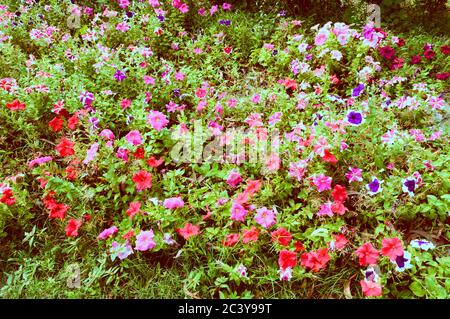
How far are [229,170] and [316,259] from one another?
95 centimetres

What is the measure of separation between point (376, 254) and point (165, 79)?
2.30 metres

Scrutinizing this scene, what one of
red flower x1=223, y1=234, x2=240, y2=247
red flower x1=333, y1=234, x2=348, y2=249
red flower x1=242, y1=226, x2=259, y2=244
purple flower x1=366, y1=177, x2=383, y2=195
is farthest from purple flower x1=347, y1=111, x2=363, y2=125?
red flower x1=223, y1=234, x2=240, y2=247

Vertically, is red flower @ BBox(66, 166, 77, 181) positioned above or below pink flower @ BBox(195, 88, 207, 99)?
below

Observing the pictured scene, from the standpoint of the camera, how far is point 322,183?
2.50 metres

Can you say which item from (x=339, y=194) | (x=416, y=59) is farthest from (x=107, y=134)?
(x=416, y=59)

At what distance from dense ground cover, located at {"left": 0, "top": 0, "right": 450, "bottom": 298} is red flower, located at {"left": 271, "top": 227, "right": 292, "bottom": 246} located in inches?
0.7

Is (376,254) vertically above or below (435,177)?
below

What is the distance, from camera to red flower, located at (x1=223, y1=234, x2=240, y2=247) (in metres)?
2.35

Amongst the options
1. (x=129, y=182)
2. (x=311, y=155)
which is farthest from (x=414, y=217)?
(x=129, y=182)

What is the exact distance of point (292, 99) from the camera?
330 cm

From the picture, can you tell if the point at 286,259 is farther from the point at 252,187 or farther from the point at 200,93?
the point at 200,93

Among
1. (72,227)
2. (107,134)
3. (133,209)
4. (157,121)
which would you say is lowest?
(72,227)

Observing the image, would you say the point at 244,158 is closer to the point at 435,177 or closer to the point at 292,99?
the point at 292,99

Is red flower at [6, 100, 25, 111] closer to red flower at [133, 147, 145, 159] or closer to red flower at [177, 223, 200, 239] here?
red flower at [133, 147, 145, 159]
